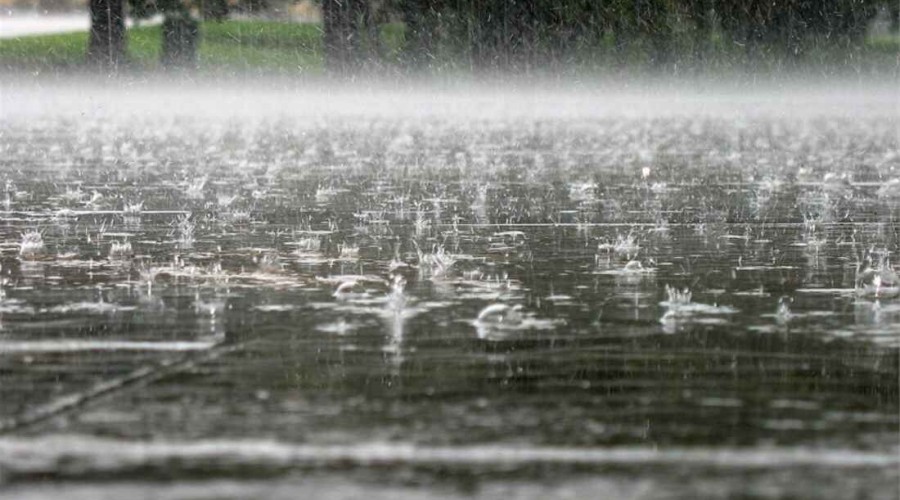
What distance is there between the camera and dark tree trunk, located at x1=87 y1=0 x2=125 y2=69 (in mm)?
53375

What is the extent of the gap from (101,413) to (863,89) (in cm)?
5194

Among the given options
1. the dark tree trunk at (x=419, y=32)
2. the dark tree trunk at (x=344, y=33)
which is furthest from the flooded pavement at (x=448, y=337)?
the dark tree trunk at (x=419, y=32)

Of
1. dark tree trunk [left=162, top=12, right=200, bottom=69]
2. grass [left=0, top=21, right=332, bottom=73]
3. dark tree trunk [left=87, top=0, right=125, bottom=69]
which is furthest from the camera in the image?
grass [left=0, top=21, right=332, bottom=73]

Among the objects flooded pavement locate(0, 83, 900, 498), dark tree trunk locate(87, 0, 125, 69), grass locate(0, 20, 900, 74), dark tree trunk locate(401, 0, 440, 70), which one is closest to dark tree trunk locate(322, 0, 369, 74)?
grass locate(0, 20, 900, 74)

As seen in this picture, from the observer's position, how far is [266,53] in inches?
2421

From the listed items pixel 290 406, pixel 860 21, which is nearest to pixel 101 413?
pixel 290 406

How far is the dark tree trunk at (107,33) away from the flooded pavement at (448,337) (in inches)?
1470

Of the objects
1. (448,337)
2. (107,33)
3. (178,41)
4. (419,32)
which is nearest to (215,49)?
(178,41)

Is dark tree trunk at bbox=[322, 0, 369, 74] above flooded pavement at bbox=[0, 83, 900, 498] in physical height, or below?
above

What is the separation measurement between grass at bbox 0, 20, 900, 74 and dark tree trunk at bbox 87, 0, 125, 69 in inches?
35.9

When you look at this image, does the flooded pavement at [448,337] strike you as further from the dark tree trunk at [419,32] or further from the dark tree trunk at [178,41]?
the dark tree trunk at [178,41]

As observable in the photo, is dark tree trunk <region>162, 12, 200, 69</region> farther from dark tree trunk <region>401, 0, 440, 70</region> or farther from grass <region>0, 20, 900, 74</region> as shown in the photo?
dark tree trunk <region>401, 0, 440, 70</region>

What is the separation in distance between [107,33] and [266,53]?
8.92 m

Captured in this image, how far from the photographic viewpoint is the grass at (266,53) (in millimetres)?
55875
